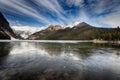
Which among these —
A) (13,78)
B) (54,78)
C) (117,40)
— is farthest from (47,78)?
(117,40)

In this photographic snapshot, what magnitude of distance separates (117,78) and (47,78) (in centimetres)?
870

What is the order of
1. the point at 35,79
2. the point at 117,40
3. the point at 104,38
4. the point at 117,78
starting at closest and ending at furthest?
1. the point at 35,79
2. the point at 117,78
3. the point at 117,40
4. the point at 104,38

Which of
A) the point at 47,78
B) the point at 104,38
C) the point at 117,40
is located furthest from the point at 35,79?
the point at 104,38

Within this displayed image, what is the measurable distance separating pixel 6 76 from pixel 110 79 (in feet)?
41.6

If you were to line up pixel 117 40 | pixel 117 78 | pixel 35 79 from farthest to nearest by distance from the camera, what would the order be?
pixel 117 40 < pixel 117 78 < pixel 35 79

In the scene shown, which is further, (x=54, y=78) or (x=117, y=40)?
(x=117, y=40)

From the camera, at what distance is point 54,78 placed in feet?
46.4

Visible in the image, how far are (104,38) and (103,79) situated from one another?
16213cm

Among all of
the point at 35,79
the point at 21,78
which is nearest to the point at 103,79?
the point at 35,79

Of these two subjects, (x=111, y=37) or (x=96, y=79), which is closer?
(x=96, y=79)

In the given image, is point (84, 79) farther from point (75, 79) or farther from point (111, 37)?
point (111, 37)

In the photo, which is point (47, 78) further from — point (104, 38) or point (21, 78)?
point (104, 38)

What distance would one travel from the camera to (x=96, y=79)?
14.2 meters

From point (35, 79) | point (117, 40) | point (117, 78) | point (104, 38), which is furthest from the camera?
point (104, 38)
